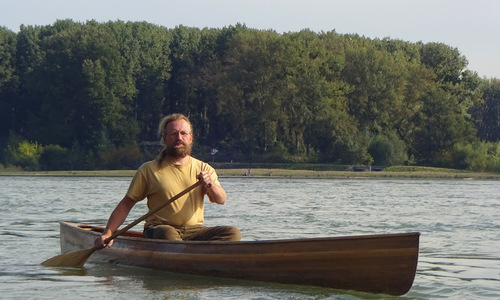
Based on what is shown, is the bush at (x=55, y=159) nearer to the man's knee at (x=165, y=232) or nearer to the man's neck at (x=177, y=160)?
the man's knee at (x=165, y=232)

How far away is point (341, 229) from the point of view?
17047 millimetres

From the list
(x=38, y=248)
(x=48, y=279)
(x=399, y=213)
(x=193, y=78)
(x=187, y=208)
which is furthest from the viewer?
(x=193, y=78)

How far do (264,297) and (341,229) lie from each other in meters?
8.11

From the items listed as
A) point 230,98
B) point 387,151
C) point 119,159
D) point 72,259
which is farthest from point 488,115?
point 72,259

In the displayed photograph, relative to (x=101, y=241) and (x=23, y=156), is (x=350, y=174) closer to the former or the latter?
(x=23, y=156)

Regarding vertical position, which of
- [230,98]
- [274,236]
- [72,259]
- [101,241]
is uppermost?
[230,98]

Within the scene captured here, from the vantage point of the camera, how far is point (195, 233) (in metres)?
9.98

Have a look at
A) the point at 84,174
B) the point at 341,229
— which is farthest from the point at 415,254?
the point at 84,174

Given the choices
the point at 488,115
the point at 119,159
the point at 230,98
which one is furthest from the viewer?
the point at 488,115

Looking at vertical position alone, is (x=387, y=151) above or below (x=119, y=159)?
above

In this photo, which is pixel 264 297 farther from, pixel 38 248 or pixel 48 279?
pixel 38 248

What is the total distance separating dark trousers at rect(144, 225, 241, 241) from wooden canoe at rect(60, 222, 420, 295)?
0.33ft

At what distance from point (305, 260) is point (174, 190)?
154 centimetres

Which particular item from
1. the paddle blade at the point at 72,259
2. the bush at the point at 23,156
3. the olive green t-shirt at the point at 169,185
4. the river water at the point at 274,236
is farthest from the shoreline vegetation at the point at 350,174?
the olive green t-shirt at the point at 169,185
